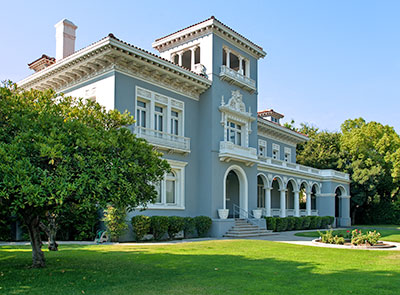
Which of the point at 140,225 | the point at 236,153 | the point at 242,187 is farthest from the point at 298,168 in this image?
the point at 140,225

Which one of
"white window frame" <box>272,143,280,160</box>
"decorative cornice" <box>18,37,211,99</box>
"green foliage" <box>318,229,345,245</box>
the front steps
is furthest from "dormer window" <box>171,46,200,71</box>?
"green foliage" <box>318,229,345,245</box>

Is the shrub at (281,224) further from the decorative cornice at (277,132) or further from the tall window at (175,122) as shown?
the tall window at (175,122)

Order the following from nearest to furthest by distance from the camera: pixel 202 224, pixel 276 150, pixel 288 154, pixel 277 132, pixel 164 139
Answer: pixel 164 139, pixel 202 224, pixel 277 132, pixel 276 150, pixel 288 154

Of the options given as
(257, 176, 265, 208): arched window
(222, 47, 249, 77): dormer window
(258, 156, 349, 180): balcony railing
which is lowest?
(257, 176, 265, 208): arched window

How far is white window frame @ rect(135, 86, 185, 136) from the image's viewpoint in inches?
828

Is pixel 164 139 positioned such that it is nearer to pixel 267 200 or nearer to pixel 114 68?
pixel 114 68

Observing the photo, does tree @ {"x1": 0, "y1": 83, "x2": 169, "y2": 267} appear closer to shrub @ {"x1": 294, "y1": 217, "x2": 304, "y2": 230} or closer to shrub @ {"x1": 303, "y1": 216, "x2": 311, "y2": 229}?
shrub @ {"x1": 294, "y1": 217, "x2": 304, "y2": 230}

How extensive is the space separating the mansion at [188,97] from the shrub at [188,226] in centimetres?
98

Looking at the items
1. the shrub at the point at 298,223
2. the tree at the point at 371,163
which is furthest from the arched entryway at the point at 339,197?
the shrub at the point at 298,223

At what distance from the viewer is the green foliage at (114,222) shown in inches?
715

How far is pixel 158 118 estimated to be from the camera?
2198cm

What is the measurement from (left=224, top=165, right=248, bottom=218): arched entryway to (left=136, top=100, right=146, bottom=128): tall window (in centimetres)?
630

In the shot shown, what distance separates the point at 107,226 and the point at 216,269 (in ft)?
29.7

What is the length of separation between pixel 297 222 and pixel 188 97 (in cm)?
1269
